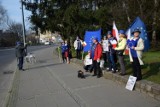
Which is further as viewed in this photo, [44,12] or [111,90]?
[44,12]

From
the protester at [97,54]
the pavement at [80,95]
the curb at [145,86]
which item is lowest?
the pavement at [80,95]

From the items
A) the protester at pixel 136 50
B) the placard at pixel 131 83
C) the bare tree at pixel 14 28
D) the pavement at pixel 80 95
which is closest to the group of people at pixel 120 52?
the protester at pixel 136 50

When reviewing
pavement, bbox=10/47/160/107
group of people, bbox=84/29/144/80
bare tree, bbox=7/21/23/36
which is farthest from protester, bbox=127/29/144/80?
bare tree, bbox=7/21/23/36

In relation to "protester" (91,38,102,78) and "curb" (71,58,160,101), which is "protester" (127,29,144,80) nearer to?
"curb" (71,58,160,101)

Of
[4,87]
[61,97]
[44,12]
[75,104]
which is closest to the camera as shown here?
[75,104]

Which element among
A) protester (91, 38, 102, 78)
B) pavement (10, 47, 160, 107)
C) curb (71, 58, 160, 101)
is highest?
protester (91, 38, 102, 78)

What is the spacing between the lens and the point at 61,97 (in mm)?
10234

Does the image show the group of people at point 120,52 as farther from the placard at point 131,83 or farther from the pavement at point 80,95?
the pavement at point 80,95

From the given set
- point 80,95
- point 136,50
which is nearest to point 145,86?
point 136,50

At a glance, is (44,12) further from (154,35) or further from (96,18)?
(154,35)

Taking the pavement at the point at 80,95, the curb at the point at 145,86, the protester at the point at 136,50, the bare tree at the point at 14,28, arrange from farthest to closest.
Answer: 1. the bare tree at the point at 14,28
2. the protester at the point at 136,50
3. the pavement at the point at 80,95
4. the curb at the point at 145,86

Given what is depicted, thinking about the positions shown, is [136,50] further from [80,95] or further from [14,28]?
[14,28]

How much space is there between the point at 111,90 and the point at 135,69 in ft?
3.32

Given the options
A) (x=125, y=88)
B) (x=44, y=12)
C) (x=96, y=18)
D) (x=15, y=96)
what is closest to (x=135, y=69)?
(x=125, y=88)
